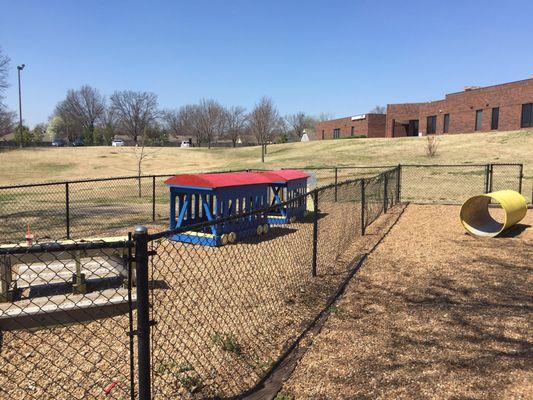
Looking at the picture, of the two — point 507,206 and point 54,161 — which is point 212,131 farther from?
point 507,206

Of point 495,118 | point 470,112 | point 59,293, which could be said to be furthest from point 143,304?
point 470,112

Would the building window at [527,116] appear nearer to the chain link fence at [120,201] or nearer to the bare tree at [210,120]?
the chain link fence at [120,201]

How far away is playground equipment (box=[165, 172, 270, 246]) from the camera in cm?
848

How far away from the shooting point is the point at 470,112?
1727 inches

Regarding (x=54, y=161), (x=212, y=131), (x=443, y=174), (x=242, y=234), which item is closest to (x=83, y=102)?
(x=212, y=131)

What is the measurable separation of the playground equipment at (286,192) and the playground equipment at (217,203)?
37.7 inches

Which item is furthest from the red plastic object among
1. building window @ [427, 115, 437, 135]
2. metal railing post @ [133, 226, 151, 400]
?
building window @ [427, 115, 437, 135]

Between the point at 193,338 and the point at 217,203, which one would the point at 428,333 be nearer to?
the point at 193,338

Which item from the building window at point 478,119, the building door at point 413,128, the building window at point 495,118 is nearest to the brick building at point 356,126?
the building door at point 413,128

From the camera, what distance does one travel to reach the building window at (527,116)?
3809cm

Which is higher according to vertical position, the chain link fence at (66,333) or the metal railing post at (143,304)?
the metal railing post at (143,304)

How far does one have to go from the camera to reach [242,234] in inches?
353

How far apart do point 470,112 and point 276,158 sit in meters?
19.4

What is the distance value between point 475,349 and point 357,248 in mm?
4141
